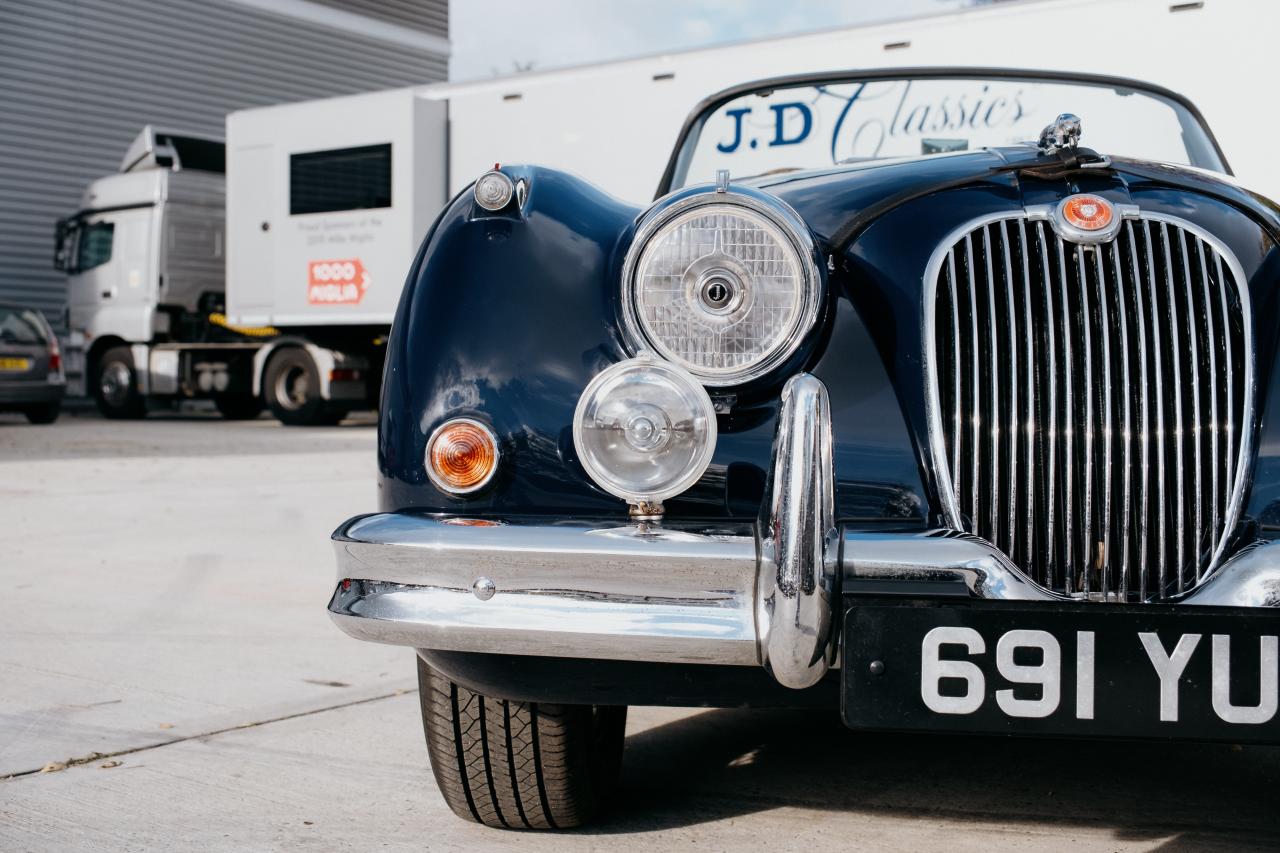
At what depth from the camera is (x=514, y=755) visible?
2.38m

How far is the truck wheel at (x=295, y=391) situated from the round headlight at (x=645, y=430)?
13.6m

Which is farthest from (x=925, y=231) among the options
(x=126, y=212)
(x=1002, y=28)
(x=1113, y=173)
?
(x=126, y=212)

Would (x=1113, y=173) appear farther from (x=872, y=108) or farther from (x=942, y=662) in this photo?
(x=872, y=108)

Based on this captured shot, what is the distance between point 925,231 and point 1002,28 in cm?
875

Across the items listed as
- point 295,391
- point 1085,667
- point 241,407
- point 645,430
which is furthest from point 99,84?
point 1085,667

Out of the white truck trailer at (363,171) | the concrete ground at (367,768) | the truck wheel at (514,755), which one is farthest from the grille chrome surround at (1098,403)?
the white truck trailer at (363,171)

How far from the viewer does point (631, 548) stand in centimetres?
197

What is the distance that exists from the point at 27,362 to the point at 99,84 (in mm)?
6005

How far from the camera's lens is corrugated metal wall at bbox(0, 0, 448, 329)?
18.8m

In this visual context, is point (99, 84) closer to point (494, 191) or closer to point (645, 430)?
point (494, 191)

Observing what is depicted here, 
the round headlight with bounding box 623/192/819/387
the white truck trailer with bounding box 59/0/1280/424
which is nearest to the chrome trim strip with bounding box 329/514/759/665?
the round headlight with bounding box 623/192/819/387

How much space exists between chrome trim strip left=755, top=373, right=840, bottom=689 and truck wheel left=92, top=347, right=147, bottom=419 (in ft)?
52.7

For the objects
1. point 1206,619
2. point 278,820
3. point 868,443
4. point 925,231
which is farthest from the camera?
point 278,820

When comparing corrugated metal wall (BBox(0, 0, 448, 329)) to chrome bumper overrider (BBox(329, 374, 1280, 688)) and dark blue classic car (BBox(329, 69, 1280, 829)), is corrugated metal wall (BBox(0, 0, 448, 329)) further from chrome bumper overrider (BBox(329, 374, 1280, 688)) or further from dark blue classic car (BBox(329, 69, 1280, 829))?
chrome bumper overrider (BBox(329, 374, 1280, 688))
